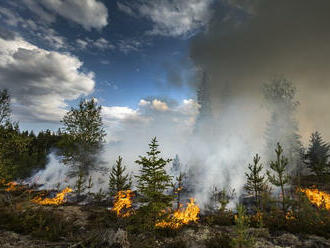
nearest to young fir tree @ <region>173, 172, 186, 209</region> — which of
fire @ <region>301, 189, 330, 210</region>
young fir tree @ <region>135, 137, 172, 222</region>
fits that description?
young fir tree @ <region>135, 137, 172, 222</region>

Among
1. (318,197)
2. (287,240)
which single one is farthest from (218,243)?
(318,197)

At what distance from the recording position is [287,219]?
11805 millimetres

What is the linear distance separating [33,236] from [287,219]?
16.2 m

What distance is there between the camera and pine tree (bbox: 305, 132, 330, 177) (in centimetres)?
2226

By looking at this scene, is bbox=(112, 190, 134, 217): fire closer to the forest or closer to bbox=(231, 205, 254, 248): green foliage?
the forest

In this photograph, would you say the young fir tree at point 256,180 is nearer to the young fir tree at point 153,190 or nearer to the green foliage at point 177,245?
the green foliage at point 177,245

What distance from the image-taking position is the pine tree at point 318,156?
22.3 m

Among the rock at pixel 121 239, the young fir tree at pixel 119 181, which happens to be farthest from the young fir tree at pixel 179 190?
the rock at pixel 121 239

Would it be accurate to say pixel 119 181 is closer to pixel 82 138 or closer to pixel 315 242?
pixel 82 138

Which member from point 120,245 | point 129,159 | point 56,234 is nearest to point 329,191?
point 120,245

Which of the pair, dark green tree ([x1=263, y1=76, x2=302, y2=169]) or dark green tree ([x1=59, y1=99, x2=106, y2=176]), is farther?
dark green tree ([x1=263, y1=76, x2=302, y2=169])

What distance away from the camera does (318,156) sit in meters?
23.7

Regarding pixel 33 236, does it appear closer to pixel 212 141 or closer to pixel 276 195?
pixel 276 195

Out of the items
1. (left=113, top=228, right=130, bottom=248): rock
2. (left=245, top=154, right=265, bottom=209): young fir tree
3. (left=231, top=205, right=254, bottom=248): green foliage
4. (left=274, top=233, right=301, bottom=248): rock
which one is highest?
(left=245, top=154, right=265, bottom=209): young fir tree
